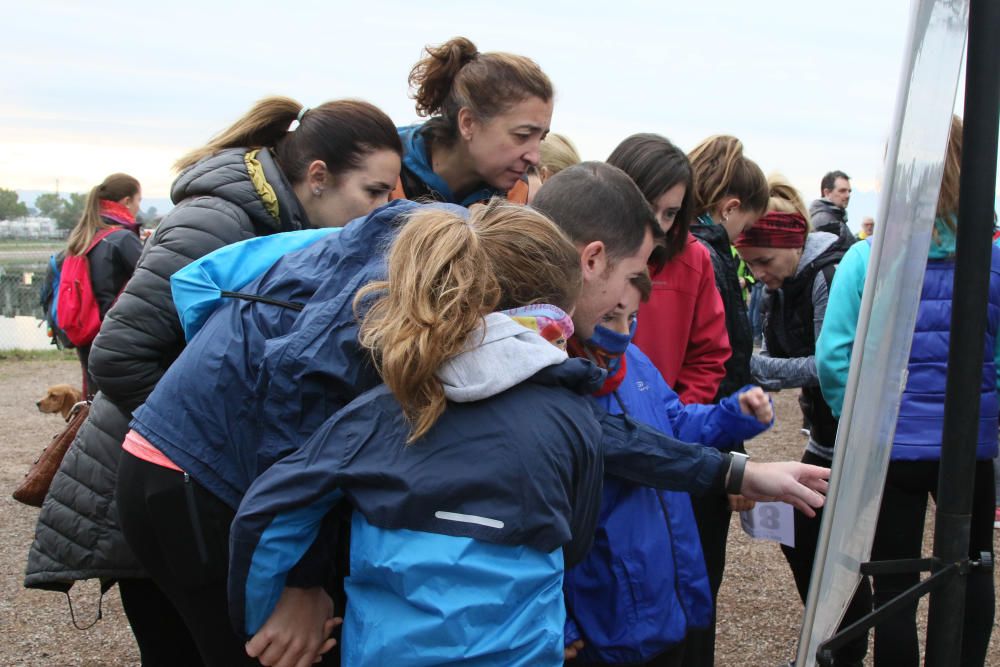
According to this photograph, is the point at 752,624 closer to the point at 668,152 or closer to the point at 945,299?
the point at 945,299

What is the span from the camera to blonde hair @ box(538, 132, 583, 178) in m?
3.53

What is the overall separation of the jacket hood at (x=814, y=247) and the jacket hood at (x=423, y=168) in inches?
55.1

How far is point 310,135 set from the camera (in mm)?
2357

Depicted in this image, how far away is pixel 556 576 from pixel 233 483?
25.7 inches

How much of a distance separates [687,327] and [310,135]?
125cm

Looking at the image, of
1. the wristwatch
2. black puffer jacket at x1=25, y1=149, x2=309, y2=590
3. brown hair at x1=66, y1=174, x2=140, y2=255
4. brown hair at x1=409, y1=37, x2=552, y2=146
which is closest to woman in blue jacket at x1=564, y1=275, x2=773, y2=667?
the wristwatch

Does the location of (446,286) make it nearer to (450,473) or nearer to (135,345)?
(450,473)

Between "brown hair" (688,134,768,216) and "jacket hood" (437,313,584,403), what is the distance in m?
1.89

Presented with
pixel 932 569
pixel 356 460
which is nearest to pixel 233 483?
pixel 356 460

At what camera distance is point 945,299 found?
271 centimetres

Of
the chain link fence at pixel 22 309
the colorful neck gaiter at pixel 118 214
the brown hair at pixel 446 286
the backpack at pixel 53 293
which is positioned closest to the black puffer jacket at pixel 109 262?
the colorful neck gaiter at pixel 118 214

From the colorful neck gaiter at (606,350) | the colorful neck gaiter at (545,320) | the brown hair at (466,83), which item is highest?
the brown hair at (466,83)

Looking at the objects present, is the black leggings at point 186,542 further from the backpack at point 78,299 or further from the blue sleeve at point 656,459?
the backpack at point 78,299

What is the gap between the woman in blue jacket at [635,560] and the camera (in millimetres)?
1865
